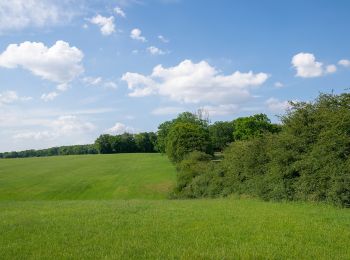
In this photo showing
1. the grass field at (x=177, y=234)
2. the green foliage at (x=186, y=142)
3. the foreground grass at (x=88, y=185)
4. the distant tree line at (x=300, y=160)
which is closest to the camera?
the grass field at (x=177, y=234)

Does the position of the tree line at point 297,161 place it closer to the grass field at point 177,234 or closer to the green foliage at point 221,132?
the grass field at point 177,234

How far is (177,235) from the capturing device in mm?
13148

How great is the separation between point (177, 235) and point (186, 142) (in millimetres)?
61395

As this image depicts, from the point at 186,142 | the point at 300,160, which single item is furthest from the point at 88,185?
the point at 300,160

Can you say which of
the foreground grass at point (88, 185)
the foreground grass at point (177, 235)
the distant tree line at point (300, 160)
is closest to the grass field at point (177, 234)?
the foreground grass at point (177, 235)

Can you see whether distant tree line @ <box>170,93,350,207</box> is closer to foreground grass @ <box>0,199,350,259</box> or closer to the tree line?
the tree line

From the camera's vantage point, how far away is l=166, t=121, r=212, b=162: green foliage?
73.7 m

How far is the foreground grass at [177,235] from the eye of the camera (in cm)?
1095

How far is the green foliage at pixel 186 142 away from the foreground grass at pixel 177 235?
54.9 metres

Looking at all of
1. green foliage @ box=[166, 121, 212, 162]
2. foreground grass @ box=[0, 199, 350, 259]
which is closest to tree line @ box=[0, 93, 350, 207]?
foreground grass @ box=[0, 199, 350, 259]

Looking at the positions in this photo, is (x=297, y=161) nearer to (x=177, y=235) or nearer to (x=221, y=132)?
(x=177, y=235)

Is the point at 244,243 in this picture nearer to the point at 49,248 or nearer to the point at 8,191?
the point at 49,248

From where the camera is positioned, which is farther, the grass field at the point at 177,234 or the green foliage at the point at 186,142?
the green foliage at the point at 186,142

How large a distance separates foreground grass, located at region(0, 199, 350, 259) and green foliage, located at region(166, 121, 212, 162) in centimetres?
5494
